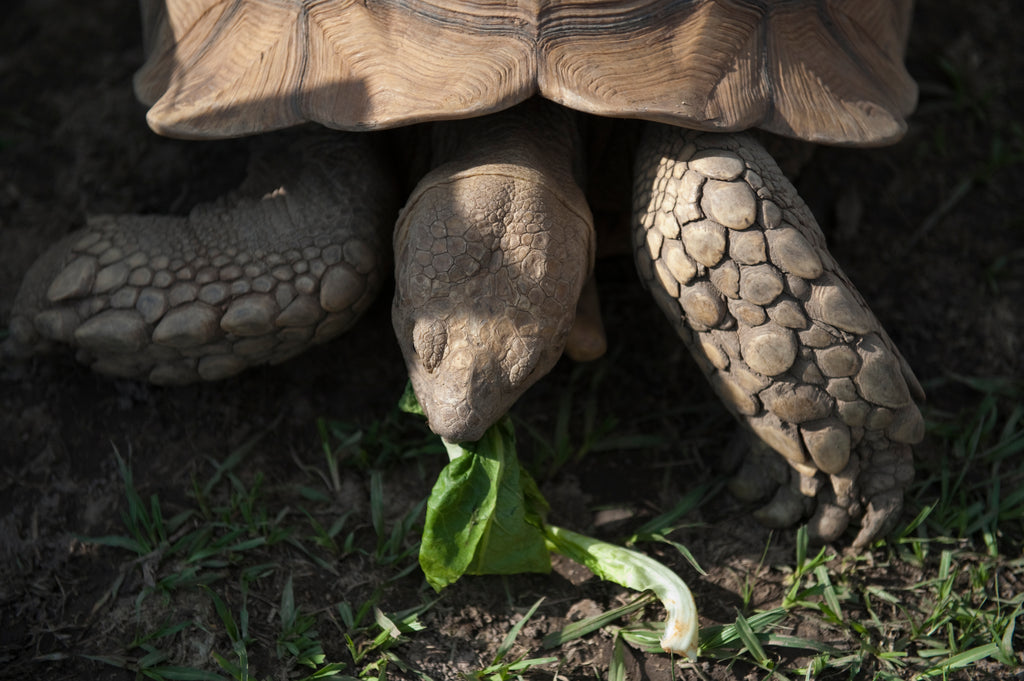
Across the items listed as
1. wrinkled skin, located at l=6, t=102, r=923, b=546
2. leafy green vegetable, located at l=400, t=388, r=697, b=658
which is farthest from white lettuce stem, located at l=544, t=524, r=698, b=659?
wrinkled skin, located at l=6, t=102, r=923, b=546

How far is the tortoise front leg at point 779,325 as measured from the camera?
2307mm

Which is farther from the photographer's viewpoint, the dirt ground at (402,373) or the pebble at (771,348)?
the dirt ground at (402,373)

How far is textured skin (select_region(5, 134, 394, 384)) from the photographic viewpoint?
8.32 feet

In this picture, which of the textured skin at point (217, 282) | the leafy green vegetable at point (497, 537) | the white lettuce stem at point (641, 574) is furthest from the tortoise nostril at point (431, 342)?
the white lettuce stem at point (641, 574)

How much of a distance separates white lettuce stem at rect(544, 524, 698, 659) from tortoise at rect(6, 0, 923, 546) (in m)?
0.44

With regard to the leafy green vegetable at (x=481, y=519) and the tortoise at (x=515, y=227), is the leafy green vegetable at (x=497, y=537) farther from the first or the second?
the tortoise at (x=515, y=227)

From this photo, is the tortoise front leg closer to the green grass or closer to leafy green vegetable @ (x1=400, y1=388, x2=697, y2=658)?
the green grass

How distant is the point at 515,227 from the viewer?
2.28 metres

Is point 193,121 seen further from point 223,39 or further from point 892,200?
point 892,200

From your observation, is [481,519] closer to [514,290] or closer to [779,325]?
[514,290]

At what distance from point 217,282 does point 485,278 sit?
2.71 feet

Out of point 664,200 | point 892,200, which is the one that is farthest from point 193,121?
point 892,200

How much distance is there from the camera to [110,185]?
3.35 metres

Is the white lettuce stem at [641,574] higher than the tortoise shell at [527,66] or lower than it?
lower
